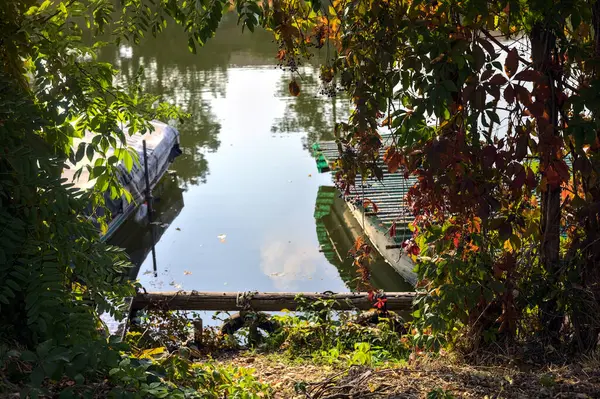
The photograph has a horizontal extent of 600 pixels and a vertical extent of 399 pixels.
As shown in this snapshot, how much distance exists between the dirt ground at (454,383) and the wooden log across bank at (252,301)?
3384mm

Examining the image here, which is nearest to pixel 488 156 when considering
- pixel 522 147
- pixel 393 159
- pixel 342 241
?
pixel 522 147

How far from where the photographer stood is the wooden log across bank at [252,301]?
7793 millimetres

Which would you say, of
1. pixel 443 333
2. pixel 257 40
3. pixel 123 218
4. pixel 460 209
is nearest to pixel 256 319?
pixel 443 333

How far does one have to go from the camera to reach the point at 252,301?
7.79m

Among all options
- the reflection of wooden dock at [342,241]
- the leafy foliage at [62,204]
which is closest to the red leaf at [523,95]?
the leafy foliage at [62,204]

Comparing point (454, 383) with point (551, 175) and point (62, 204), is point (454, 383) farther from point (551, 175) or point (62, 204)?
point (62, 204)

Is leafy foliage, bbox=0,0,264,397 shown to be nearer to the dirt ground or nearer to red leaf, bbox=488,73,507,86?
the dirt ground

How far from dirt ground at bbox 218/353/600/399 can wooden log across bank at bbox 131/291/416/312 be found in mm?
3384

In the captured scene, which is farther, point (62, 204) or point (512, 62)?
point (512, 62)

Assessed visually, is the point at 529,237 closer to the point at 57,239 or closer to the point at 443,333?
the point at 443,333

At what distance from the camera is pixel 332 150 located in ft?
55.2

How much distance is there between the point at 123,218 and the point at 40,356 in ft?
38.1

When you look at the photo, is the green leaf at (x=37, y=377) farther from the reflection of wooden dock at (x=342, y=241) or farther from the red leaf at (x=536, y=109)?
the reflection of wooden dock at (x=342, y=241)

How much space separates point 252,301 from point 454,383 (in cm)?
412
